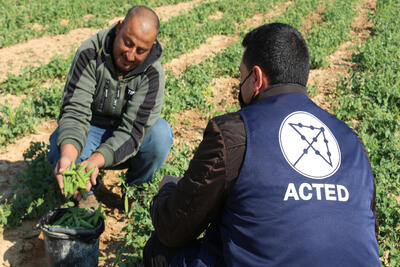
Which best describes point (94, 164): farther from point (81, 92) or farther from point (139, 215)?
point (81, 92)

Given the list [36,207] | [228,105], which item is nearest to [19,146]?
[36,207]

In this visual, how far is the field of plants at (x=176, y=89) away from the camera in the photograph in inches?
145

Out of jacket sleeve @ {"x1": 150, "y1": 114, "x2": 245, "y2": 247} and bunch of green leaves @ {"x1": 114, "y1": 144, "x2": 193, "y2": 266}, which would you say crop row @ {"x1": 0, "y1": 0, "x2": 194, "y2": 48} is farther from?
jacket sleeve @ {"x1": 150, "y1": 114, "x2": 245, "y2": 247}

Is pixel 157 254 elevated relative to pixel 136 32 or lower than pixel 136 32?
lower

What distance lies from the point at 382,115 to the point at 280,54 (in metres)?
4.27

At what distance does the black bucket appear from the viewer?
292 centimetres

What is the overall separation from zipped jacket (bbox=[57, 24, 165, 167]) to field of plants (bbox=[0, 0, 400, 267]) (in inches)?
20.0

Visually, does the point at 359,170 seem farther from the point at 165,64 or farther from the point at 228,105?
the point at 165,64

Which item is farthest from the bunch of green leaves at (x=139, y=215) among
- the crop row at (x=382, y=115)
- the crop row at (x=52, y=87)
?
the crop row at (x=382, y=115)

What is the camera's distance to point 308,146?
1.88 m

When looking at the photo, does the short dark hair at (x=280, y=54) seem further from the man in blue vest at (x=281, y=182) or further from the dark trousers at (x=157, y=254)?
the dark trousers at (x=157, y=254)

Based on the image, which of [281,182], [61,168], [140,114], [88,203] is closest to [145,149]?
[140,114]

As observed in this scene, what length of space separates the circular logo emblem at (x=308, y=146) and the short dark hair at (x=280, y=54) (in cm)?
27

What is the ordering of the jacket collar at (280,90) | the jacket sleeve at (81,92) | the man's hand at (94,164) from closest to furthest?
1. the jacket collar at (280,90)
2. the man's hand at (94,164)
3. the jacket sleeve at (81,92)
